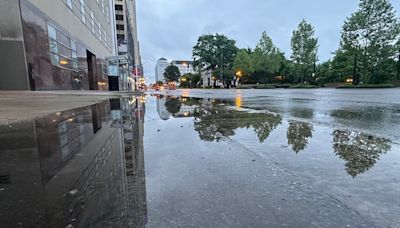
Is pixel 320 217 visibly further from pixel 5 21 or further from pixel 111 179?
pixel 5 21

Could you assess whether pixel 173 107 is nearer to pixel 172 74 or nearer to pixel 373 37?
pixel 373 37

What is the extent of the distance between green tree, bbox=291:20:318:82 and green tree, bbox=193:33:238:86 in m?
31.3

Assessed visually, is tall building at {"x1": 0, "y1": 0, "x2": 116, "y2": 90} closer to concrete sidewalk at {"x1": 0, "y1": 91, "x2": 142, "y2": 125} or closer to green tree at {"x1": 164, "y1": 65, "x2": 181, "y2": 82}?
concrete sidewalk at {"x1": 0, "y1": 91, "x2": 142, "y2": 125}

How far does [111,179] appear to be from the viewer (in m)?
2.20

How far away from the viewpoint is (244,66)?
7106 cm

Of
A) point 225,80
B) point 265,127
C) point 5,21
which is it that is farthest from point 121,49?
point 265,127

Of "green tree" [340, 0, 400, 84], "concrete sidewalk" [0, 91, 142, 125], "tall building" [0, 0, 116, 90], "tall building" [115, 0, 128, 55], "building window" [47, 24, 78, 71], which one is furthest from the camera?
"tall building" [115, 0, 128, 55]

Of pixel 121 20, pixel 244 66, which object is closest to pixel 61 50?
pixel 244 66

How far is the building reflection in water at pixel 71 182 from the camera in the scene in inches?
60.3

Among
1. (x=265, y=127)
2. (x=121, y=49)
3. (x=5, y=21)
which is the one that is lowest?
(x=265, y=127)

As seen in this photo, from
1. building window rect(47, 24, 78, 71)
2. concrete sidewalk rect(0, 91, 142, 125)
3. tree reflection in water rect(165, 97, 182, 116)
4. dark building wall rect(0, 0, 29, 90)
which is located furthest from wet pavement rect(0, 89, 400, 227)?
building window rect(47, 24, 78, 71)

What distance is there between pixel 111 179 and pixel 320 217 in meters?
1.64

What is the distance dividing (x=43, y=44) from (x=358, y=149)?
63.2 feet

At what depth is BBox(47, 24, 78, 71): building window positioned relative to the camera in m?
18.6
